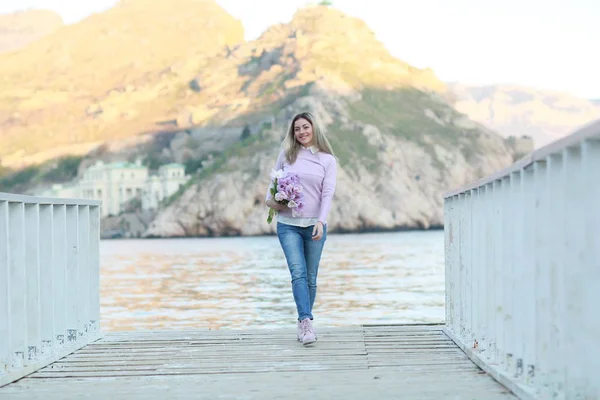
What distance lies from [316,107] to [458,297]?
169106 mm

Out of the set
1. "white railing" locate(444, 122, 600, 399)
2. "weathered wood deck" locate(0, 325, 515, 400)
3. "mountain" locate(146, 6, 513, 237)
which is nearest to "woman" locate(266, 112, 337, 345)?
"weathered wood deck" locate(0, 325, 515, 400)

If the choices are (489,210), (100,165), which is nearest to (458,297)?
(489,210)

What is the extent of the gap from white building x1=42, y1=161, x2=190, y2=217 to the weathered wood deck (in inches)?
6979

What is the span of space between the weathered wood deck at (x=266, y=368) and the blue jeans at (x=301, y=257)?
1.36ft

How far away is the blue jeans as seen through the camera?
30.3ft

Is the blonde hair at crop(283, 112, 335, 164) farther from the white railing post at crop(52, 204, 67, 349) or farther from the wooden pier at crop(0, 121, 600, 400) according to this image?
the white railing post at crop(52, 204, 67, 349)

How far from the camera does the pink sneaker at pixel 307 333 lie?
8.73 metres

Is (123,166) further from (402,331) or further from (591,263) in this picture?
(591,263)

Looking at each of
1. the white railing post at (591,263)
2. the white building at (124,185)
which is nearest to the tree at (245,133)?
the white building at (124,185)

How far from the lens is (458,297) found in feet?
30.1

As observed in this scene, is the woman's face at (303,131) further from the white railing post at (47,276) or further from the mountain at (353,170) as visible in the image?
the mountain at (353,170)

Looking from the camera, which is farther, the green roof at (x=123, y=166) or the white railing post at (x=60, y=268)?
the green roof at (x=123, y=166)

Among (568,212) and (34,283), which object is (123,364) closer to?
(34,283)

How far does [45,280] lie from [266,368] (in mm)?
2056
